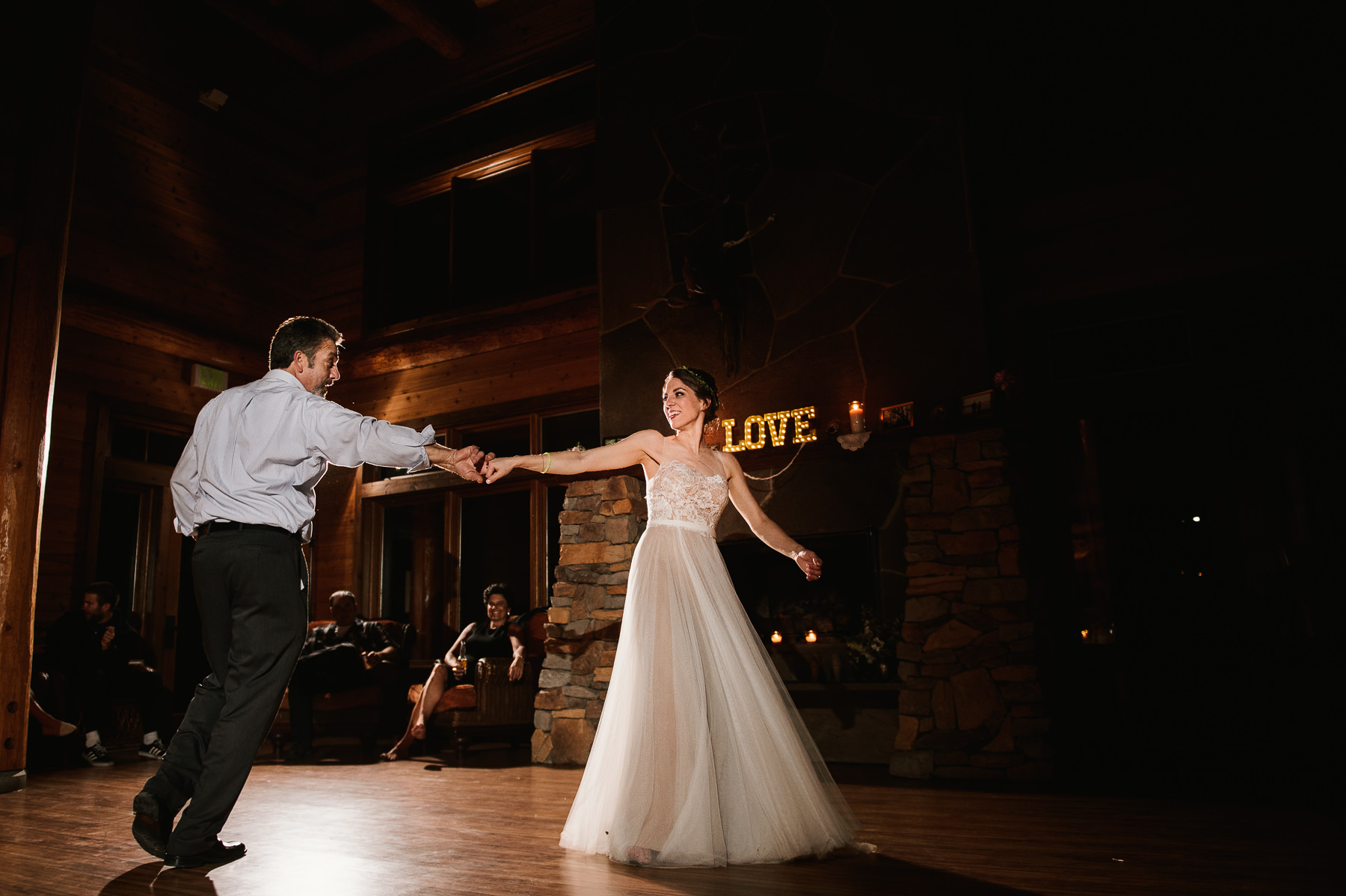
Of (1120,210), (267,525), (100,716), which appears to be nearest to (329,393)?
(100,716)

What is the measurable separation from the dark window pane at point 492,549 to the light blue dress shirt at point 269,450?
544 centimetres

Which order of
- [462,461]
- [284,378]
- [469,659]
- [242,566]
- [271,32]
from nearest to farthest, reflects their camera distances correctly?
[242,566] < [284,378] < [462,461] < [469,659] < [271,32]

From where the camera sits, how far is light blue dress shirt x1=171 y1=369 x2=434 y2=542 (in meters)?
2.68

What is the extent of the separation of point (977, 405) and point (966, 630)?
1312 millimetres

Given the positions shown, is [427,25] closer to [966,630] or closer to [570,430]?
[570,430]

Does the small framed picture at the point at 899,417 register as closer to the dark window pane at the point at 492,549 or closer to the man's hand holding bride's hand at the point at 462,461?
the man's hand holding bride's hand at the point at 462,461

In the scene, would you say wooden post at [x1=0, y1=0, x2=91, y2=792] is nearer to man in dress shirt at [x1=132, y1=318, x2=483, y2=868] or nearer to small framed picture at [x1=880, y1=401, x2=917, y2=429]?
man in dress shirt at [x1=132, y1=318, x2=483, y2=868]

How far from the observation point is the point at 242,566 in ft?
8.58

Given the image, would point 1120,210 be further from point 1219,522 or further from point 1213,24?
point 1219,522

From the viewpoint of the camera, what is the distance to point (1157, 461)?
5312 millimetres

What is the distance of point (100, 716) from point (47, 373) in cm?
264

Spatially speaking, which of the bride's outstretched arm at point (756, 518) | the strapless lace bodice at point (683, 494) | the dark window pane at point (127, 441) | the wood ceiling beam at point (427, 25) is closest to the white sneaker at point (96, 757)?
the dark window pane at point (127, 441)

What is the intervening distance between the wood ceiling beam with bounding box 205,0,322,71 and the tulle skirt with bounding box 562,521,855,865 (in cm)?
825

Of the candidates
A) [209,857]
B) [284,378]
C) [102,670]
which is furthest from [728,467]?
[102,670]
